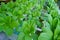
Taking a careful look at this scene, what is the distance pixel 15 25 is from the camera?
0.80m

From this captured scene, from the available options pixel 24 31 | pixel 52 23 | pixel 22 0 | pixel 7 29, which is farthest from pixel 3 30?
pixel 22 0

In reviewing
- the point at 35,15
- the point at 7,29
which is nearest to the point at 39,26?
the point at 35,15

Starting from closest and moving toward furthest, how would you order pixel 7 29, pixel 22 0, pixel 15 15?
1. pixel 7 29
2. pixel 15 15
3. pixel 22 0

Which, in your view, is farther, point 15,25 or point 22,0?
point 22,0

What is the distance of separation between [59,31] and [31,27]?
0.44 ft

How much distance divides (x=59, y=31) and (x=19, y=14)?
12.4 inches

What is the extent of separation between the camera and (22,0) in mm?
1209

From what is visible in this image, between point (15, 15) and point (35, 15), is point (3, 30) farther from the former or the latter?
point (35, 15)

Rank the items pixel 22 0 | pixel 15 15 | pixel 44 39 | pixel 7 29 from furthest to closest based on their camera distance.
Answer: pixel 22 0, pixel 15 15, pixel 7 29, pixel 44 39

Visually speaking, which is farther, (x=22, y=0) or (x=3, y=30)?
(x=22, y=0)

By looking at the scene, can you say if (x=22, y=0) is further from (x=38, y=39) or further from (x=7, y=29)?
(x=38, y=39)

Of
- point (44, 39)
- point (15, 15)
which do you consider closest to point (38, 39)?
point (44, 39)

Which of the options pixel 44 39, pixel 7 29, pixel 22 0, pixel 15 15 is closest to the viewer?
pixel 44 39

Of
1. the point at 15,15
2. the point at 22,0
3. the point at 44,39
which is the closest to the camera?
the point at 44,39
